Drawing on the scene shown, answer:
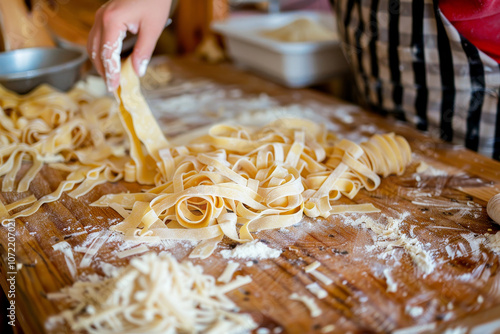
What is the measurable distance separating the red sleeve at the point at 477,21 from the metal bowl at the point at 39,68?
4.03ft

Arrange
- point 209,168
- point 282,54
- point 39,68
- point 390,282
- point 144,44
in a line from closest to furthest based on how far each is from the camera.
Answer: point 390,282 < point 209,168 < point 144,44 < point 39,68 < point 282,54

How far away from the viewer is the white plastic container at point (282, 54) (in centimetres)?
192

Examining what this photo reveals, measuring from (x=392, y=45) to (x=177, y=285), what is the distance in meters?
1.09

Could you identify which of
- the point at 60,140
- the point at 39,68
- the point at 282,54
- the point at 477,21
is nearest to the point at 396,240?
the point at 477,21

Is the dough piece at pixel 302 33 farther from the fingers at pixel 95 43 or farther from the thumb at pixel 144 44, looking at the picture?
the fingers at pixel 95 43

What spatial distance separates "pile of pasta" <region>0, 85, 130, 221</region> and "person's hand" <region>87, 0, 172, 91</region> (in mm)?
242

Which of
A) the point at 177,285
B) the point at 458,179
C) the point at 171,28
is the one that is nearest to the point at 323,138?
the point at 458,179

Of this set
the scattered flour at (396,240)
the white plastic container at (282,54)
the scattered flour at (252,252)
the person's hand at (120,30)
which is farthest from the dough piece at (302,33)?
the scattered flour at (252,252)

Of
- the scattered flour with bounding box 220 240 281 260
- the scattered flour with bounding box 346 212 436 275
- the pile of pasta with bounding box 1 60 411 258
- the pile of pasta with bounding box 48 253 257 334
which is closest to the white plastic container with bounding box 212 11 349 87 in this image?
the pile of pasta with bounding box 1 60 411 258

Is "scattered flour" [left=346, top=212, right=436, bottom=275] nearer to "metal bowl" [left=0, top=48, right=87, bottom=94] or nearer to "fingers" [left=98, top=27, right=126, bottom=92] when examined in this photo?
"fingers" [left=98, top=27, right=126, bottom=92]

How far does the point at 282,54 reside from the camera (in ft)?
6.37

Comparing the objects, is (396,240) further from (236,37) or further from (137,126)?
(236,37)

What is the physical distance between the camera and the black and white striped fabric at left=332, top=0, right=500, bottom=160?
134 cm

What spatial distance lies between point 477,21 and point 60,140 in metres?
1.25
